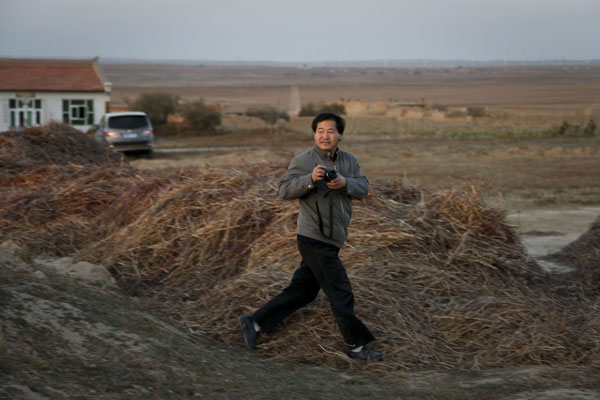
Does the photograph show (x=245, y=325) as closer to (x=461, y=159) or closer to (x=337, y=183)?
(x=337, y=183)

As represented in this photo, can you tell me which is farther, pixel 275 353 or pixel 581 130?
pixel 581 130

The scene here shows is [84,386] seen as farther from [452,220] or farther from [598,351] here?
[452,220]

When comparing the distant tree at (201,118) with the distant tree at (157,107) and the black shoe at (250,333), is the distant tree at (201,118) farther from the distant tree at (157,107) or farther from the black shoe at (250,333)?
the black shoe at (250,333)

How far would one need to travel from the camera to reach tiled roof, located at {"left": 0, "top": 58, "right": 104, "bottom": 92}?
30.6m

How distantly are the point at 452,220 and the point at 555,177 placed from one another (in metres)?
11.3

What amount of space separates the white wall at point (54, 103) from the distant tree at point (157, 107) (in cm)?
475

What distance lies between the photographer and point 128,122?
2228 centimetres

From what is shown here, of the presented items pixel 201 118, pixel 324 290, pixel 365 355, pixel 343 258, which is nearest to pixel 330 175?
pixel 324 290

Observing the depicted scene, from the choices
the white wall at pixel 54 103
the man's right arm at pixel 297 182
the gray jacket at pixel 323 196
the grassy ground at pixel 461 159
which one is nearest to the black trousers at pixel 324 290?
the gray jacket at pixel 323 196

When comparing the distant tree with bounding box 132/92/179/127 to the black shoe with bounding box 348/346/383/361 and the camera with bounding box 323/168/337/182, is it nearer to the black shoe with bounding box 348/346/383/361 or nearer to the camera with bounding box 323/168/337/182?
the black shoe with bounding box 348/346/383/361

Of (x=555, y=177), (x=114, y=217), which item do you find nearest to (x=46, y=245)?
(x=114, y=217)

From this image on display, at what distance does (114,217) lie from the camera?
8.66 m

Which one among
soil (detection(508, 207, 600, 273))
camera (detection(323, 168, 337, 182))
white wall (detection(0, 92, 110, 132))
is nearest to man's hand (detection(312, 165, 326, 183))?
camera (detection(323, 168, 337, 182))

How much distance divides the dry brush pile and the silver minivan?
12.3m
